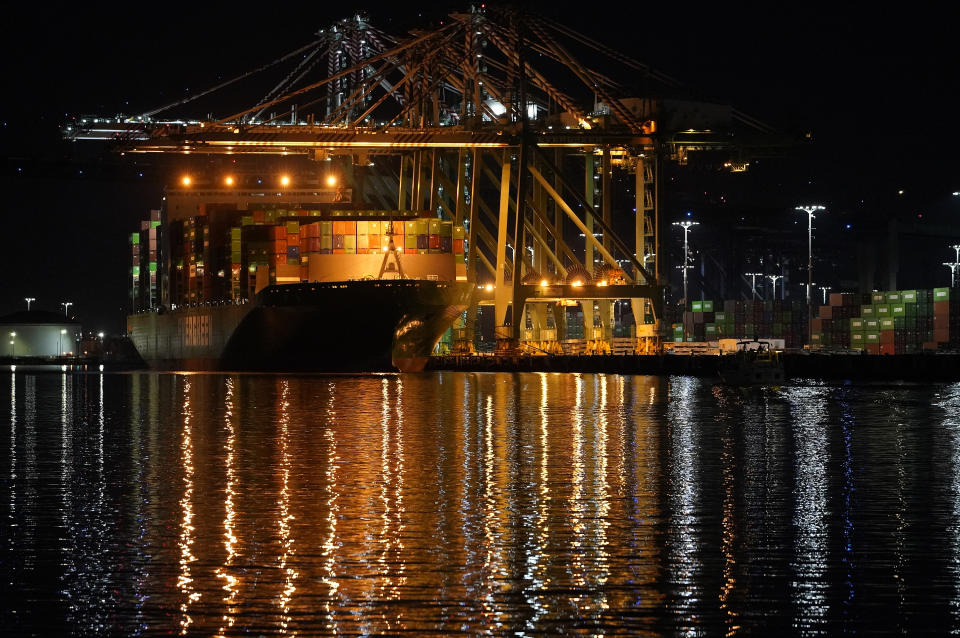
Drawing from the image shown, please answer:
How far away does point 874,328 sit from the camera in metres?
86.8

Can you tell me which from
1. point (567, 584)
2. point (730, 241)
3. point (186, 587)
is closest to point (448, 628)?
point (567, 584)

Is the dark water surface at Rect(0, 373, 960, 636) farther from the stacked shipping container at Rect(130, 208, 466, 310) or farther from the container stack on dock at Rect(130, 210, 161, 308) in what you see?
the container stack on dock at Rect(130, 210, 161, 308)

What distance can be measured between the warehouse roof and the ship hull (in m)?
107

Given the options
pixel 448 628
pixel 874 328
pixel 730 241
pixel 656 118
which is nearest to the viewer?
pixel 448 628

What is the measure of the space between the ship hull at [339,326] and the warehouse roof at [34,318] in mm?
106747

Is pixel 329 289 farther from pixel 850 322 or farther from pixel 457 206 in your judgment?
pixel 850 322

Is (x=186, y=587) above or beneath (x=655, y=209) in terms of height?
beneath

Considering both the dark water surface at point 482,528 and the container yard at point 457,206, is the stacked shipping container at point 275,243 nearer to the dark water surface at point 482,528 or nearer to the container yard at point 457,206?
the container yard at point 457,206

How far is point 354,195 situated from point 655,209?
1000 inches

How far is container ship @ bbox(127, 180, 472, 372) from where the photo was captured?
230 ft

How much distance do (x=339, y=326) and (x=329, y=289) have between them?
7.61ft

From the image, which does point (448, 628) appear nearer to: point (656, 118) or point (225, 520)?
point (225, 520)

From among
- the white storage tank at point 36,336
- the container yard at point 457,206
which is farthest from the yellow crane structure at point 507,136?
the white storage tank at point 36,336

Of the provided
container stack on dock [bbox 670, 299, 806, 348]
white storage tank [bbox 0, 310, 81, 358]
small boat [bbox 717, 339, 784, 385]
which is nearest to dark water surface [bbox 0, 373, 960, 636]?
small boat [bbox 717, 339, 784, 385]
